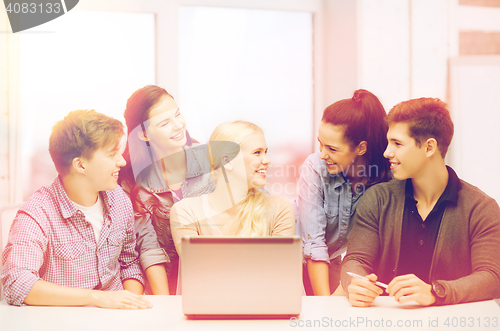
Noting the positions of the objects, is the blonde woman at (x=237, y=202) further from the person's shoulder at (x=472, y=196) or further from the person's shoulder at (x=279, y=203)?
the person's shoulder at (x=472, y=196)

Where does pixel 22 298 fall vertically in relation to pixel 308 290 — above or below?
above

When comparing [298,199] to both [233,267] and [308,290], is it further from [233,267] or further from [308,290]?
[233,267]

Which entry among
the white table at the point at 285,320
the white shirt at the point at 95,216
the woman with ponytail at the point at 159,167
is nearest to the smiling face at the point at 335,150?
the woman with ponytail at the point at 159,167


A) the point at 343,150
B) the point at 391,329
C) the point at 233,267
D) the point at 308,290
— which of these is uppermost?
the point at 343,150

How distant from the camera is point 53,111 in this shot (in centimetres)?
213

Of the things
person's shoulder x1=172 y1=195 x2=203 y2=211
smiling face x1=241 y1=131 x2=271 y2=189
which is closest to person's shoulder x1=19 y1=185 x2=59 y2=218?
person's shoulder x1=172 y1=195 x2=203 y2=211

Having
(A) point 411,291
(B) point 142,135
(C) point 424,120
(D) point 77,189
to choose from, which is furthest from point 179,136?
(A) point 411,291

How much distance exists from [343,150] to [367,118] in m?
0.18

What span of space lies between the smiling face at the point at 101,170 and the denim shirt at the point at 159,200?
0.88 feet

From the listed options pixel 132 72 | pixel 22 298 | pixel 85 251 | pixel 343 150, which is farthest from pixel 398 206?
pixel 132 72

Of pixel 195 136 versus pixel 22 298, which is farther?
pixel 195 136

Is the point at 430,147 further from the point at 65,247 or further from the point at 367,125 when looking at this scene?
the point at 65,247

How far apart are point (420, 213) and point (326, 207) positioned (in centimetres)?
43

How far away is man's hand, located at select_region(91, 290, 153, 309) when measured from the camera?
121cm
